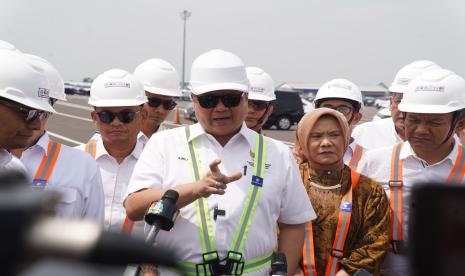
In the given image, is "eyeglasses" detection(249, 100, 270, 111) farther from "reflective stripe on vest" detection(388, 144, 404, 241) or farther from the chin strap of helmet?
the chin strap of helmet

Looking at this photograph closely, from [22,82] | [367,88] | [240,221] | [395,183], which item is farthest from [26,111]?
[367,88]

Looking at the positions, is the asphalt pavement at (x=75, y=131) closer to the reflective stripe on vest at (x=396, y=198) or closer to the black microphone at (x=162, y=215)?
the reflective stripe on vest at (x=396, y=198)

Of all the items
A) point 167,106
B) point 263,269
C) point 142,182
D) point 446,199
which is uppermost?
point 167,106

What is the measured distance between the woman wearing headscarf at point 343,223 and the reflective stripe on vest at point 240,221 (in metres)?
0.61

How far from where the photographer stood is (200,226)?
308 cm

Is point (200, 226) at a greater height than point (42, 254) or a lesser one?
lesser

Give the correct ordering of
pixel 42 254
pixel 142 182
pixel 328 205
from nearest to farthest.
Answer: pixel 42 254, pixel 142 182, pixel 328 205

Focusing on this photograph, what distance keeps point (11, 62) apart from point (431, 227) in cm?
284

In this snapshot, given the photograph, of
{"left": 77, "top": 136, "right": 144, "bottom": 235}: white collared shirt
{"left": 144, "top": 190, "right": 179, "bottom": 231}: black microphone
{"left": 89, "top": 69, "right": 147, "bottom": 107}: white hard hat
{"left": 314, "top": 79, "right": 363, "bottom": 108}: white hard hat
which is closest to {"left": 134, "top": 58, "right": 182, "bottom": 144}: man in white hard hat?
{"left": 89, "top": 69, "right": 147, "bottom": 107}: white hard hat

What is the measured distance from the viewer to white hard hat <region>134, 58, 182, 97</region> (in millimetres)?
6115

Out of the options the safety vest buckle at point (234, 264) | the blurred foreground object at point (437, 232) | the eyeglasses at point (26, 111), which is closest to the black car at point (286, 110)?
the safety vest buckle at point (234, 264)

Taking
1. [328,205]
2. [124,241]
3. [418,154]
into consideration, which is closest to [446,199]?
[124,241]

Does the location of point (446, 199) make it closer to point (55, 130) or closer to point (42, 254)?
point (42, 254)

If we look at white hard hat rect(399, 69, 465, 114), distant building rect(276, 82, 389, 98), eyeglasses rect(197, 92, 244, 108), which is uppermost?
distant building rect(276, 82, 389, 98)
